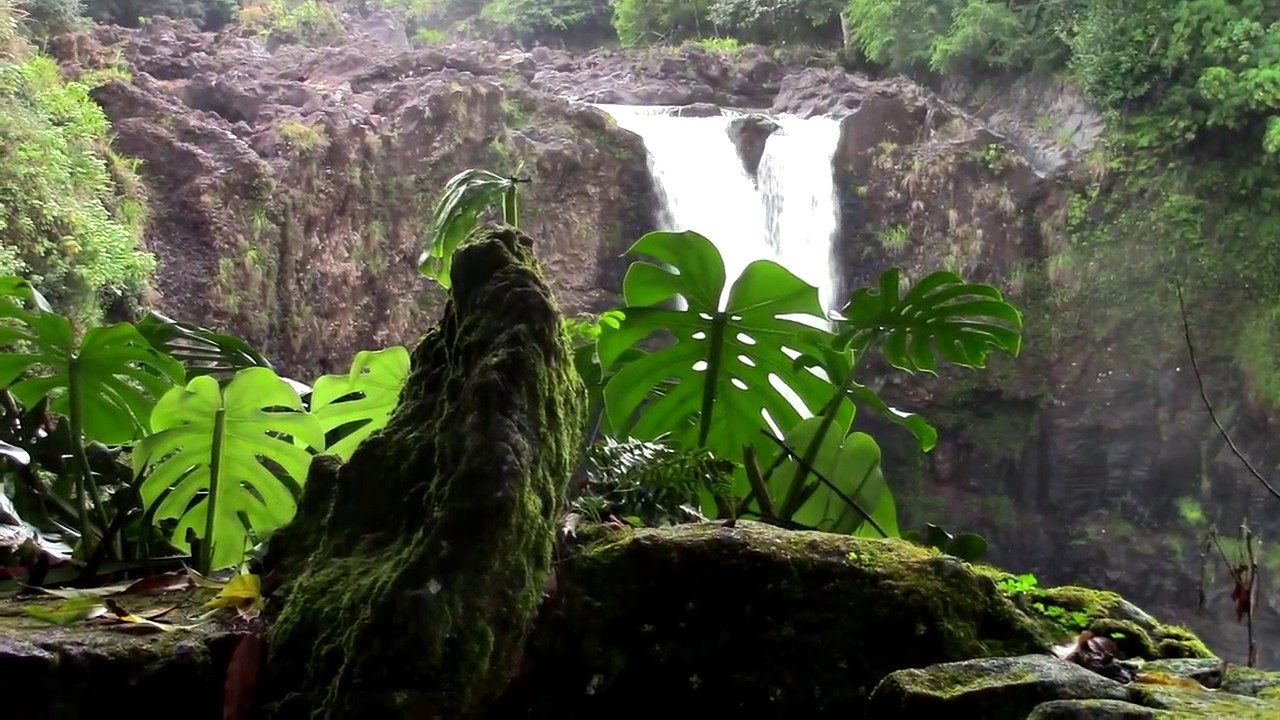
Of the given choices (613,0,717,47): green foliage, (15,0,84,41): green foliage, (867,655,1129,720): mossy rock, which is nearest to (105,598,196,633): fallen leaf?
(867,655,1129,720): mossy rock

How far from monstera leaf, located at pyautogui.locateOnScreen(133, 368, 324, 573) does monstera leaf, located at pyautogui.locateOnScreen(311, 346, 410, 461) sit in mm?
44

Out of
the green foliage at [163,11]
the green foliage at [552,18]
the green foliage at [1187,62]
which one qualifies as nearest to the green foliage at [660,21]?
the green foliage at [552,18]

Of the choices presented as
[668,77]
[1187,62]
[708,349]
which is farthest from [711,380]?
[668,77]

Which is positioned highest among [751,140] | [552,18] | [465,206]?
[552,18]

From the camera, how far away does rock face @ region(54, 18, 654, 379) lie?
483 cm

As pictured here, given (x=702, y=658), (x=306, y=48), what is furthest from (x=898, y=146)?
(x=702, y=658)

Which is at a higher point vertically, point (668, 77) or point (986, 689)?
point (668, 77)

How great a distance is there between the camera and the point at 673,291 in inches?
47.4

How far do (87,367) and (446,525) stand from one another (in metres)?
0.76

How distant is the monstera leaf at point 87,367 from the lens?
3.59 feet

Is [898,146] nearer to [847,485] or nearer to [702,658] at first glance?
[847,485]

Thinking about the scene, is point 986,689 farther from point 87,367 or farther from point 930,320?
point 87,367

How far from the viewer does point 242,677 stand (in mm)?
699

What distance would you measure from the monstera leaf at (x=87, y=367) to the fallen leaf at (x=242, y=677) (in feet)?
1.71
